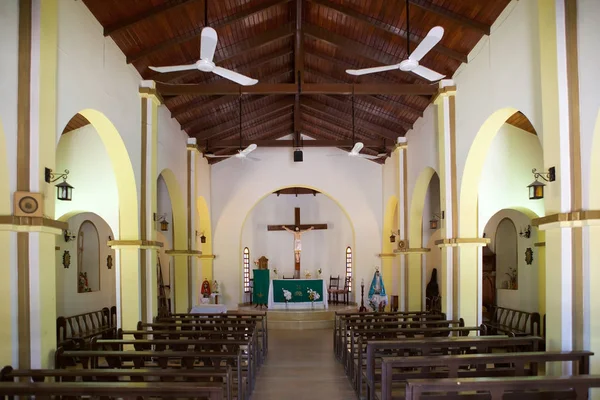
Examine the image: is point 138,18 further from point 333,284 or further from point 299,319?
point 333,284

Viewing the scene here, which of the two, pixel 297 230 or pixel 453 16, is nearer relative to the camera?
pixel 453 16

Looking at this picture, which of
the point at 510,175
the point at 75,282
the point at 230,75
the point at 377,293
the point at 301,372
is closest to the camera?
the point at 230,75

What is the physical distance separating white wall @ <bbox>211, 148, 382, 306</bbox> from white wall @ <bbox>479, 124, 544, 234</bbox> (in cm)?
695

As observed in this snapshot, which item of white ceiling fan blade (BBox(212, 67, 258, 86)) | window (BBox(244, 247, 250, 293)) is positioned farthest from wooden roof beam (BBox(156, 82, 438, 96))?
window (BBox(244, 247, 250, 293))

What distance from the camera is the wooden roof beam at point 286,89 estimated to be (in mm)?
10562

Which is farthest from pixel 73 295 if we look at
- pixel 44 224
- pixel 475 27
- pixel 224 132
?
pixel 475 27

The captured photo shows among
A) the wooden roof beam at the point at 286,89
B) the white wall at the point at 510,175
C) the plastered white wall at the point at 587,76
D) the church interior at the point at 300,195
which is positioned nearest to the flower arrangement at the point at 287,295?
the church interior at the point at 300,195

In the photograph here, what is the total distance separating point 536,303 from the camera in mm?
12562

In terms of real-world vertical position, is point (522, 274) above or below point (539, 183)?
below

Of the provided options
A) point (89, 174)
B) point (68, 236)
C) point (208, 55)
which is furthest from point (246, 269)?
point (208, 55)

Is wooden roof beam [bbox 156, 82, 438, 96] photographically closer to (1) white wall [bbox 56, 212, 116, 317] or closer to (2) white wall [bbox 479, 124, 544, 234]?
(2) white wall [bbox 479, 124, 544, 234]

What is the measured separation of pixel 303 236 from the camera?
21.1 metres

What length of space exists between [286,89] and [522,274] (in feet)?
23.7

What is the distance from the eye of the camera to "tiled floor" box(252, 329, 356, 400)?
26.2ft
